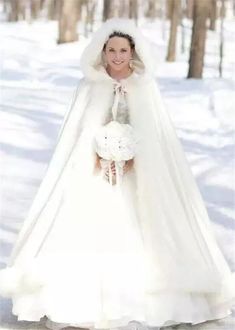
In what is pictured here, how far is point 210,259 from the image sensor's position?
508cm

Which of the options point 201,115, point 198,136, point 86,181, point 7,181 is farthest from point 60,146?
point 201,115

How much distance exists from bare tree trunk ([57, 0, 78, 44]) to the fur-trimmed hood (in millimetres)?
25392

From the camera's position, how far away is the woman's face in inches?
196

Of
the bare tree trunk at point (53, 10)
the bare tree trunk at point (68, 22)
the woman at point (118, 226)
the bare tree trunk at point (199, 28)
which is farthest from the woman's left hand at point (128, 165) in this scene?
the bare tree trunk at point (53, 10)

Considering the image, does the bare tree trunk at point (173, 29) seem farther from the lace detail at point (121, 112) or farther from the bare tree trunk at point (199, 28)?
the lace detail at point (121, 112)

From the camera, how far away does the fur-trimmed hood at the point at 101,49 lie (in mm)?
5008

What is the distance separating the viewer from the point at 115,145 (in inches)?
192

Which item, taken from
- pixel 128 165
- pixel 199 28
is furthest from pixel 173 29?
pixel 128 165

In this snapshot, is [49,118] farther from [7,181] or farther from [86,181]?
[86,181]

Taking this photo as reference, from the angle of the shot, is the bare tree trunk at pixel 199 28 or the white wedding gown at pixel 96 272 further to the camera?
the bare tree trunk at pixel 199 28

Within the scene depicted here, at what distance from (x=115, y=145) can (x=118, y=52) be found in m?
0.53

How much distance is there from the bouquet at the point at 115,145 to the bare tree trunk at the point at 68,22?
2558 centimetres

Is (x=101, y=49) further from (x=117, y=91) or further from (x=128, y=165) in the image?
(x=128, y=165)

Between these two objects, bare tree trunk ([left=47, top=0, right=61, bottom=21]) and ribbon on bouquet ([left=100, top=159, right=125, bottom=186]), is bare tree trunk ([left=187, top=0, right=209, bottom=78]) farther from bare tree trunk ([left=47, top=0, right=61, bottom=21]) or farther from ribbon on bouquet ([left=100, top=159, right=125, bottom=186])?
bare tree trunk ([left=47, top=0, right=61, bottom=21])
